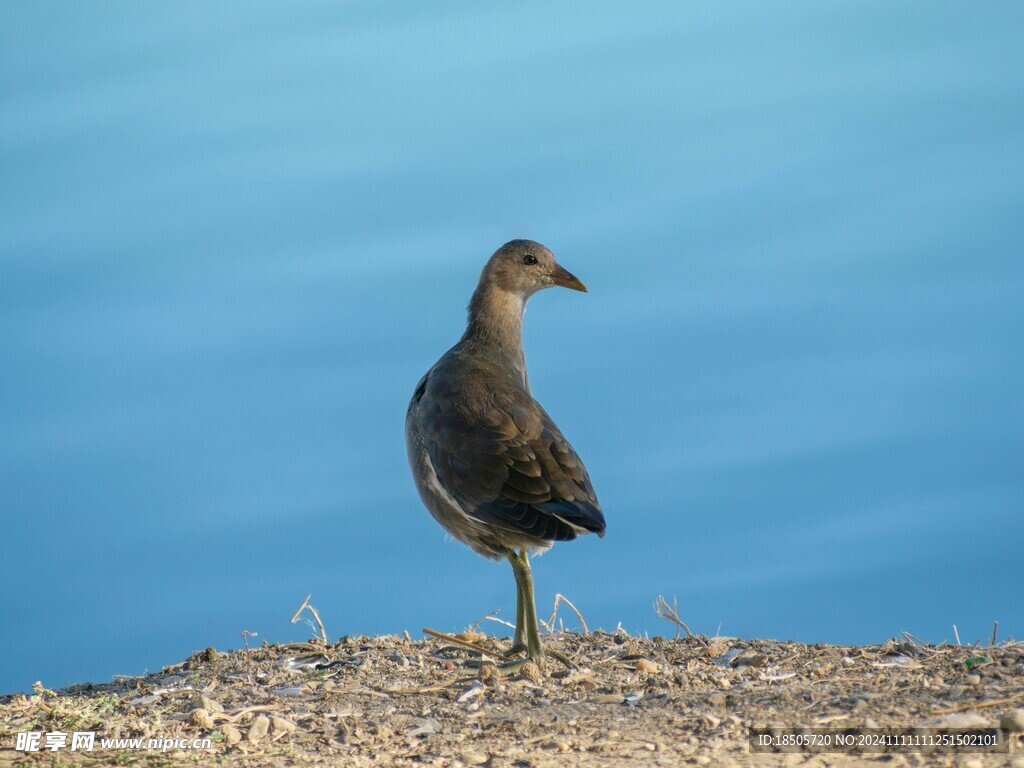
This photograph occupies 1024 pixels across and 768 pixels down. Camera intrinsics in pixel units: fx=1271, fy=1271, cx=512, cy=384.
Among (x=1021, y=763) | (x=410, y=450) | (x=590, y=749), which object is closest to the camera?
(x=1021, y=763)

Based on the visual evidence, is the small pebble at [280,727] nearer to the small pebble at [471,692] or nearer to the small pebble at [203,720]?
the small pebble at [203,720]

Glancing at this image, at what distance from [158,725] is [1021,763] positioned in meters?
4.09

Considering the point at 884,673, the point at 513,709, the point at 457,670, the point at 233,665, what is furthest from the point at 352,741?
the point at 884,673

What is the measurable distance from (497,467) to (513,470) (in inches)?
4.2

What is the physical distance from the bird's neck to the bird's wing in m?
0.90

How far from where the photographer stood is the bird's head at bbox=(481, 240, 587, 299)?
922 cm

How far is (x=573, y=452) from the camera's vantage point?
7.76m

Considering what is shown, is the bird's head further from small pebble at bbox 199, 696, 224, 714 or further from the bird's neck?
small pebble at bbox 199, 696, 224, 714

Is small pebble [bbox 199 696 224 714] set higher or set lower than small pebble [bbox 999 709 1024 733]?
higher

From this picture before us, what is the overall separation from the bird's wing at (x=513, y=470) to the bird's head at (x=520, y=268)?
1.40 meters

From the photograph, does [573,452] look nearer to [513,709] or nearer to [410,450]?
[410,450]

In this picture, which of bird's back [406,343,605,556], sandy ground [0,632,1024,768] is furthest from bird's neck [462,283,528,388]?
sandy ground [0,632,1024,768]

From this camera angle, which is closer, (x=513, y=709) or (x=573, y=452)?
(x=513, y=709)

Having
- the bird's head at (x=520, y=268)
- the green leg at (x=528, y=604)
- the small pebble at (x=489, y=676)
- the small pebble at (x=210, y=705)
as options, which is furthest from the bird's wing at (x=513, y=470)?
the small pebble at (x=210, y=705)
